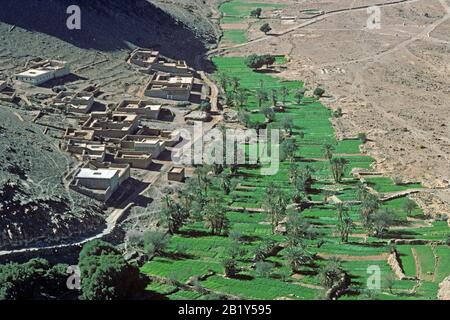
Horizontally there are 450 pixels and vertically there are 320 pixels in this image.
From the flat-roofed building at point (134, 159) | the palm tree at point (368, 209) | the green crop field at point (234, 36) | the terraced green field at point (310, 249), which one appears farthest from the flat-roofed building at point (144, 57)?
the palm tree at point (368, 209)

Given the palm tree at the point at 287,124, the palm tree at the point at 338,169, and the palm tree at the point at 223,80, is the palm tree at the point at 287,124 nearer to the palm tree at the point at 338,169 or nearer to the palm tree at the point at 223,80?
the palm tree at the point at 338,169

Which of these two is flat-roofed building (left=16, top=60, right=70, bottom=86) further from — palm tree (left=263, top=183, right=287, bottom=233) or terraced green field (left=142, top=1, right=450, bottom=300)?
palm tree (left=263, top=183, right=287, bottom=233)

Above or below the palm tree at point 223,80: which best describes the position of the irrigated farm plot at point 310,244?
below

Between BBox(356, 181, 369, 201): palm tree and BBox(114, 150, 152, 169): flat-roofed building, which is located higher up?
BBox(114, 150, 152, 169): flat-roofed building

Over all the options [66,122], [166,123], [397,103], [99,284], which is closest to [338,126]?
[397,103]

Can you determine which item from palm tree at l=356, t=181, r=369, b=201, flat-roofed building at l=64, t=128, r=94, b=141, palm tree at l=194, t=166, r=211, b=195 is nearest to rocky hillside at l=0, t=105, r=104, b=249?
flat-roofed building at l=64, t=128, r=94, b=141

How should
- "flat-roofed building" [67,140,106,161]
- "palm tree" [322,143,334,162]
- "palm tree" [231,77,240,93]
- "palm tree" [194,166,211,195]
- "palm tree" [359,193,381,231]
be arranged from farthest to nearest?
"palm tree" [231,77,240,93] → "palm tree" [322,143,334,162] → "flat-roofed building" [67,140,106,161] → "palm tree" [194,166,211,195] → "palm tree" [359,193,381,231]
